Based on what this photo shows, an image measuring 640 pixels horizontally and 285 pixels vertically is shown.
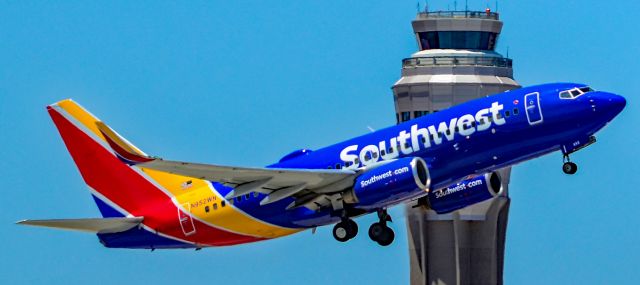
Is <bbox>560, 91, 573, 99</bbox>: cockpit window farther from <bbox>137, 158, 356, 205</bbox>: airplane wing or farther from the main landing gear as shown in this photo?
the main landing gear

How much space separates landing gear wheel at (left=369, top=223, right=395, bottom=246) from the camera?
108 m

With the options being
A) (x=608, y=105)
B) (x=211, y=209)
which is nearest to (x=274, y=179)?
(x=211, y=209)

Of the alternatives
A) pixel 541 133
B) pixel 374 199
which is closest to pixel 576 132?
pixel 541 133

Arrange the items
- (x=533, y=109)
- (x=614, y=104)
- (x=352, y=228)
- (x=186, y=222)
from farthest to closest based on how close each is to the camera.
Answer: (x=186, y=222)
(x=352, y=228)
(x=533, y=109)
(x=614, y=104)

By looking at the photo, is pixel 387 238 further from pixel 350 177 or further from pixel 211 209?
pixel 211 209

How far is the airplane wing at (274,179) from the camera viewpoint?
102375mm

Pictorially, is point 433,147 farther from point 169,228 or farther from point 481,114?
→ point 169,228

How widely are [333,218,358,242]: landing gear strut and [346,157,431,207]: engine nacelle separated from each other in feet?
5.25

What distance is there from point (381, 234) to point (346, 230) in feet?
7.00

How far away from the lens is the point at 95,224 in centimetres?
11169

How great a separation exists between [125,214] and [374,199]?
16.1 m

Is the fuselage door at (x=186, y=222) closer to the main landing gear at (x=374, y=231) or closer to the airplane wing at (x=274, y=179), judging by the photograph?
the airplane wing at (x=274, y=179)

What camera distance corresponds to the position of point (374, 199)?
344 ft

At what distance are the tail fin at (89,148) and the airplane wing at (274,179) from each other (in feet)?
30.4
